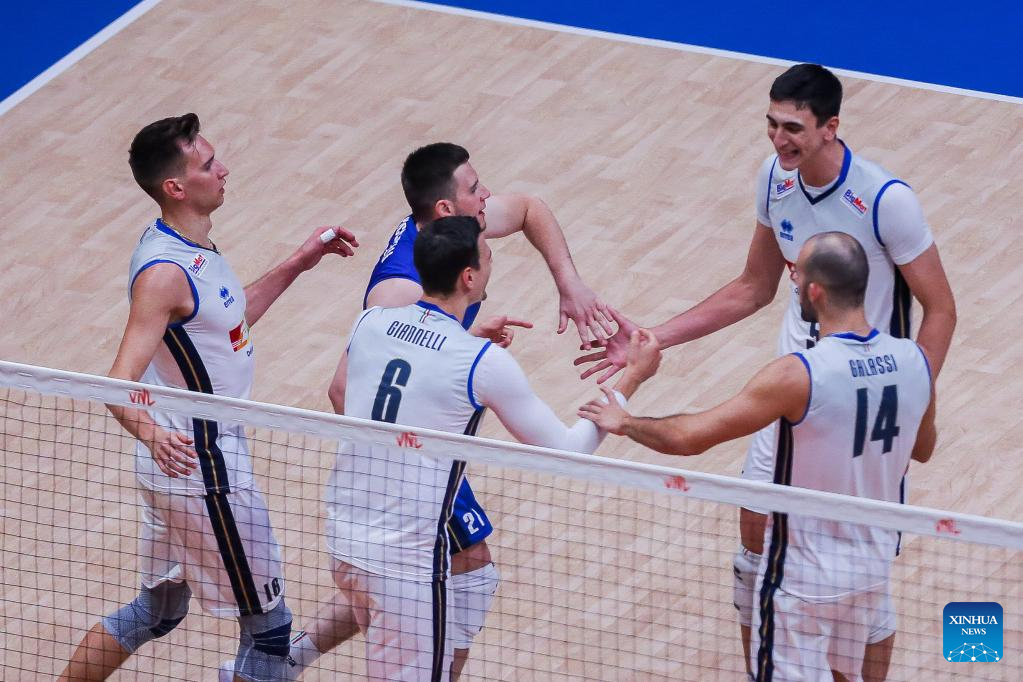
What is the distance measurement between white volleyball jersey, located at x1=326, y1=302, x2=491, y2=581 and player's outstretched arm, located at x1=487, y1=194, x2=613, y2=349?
55.9 inches

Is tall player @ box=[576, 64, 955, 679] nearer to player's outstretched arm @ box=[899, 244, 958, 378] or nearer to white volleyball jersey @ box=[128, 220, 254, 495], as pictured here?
player's outstretched arm @ box=[899, 244, 958, 378]

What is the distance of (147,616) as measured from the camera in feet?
26.8

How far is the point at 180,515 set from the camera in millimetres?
7879

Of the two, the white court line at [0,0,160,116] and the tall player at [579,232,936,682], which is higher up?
the white court line at [0,0,160,116]

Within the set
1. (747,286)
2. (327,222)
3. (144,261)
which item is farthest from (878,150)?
(144,261)

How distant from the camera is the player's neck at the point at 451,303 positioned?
7.27 metres

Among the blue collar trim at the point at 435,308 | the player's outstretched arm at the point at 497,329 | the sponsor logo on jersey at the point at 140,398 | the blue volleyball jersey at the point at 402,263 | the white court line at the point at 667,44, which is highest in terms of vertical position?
the white court line at the point at 667,44

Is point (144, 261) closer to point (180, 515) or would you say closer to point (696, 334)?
point (180, 515)

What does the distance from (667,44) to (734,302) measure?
687 cm

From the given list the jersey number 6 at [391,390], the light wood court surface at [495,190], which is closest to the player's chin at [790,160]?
the jersey number 6 at [391,390]

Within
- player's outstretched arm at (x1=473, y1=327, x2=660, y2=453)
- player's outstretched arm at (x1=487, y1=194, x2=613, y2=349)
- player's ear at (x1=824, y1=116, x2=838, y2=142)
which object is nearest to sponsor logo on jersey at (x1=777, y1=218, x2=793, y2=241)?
player's ear at (x1=824, y1=116, x2=838, y2=142)

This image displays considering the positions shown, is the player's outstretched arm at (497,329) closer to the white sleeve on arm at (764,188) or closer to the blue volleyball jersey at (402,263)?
the blue volleyball jersey at (402,263)

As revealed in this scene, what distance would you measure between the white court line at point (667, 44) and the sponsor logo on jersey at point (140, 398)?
883 cm

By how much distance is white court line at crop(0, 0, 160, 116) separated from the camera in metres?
14.7
